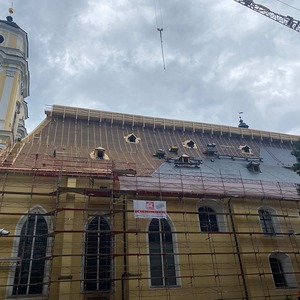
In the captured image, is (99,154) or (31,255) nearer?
(31,255)

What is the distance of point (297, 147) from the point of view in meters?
22.4

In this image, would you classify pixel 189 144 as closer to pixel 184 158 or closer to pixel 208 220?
pixel 184 158

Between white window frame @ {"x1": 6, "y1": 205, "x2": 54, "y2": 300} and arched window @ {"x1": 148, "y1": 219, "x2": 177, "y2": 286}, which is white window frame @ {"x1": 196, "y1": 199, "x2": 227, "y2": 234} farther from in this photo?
white window frame @ {"x1": 6, "y1": 205, "x2": 54, "y2": 300}

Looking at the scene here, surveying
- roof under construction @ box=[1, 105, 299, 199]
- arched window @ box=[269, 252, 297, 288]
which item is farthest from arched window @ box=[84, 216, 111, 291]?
arched window @ box=[269, 252, 297, 288]

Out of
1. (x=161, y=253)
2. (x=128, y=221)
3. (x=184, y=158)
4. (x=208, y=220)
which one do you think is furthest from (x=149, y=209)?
(x=184, y=158)

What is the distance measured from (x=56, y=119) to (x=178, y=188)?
13.5m

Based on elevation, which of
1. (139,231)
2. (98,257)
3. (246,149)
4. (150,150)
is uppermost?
(246,149)

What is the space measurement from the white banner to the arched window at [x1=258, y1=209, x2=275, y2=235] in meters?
8.19

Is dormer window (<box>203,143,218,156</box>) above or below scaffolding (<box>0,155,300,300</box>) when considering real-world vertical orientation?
above

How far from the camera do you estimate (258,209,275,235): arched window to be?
77.4 ft

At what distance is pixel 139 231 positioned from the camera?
19406 millimetres

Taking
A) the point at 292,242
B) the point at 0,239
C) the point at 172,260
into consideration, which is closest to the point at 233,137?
the point at 292,242

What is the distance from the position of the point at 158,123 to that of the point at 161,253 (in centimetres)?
1546

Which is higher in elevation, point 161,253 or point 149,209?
point 149,209
